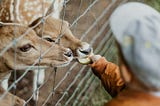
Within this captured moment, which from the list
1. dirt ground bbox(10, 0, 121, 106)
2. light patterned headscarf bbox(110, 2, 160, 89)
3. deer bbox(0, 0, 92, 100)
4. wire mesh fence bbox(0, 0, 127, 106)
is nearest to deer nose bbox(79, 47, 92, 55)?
deer bbox(0, 0, 92, 100)

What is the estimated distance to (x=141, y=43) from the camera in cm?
173

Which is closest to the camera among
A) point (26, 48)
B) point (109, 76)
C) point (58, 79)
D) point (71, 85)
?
point (109, 76)

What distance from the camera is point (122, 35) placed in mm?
1766

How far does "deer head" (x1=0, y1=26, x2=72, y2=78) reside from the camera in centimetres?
314

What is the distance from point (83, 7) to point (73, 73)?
1.26m

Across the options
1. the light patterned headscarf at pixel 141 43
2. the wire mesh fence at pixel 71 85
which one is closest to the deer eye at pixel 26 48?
the wire mesh fence at pixel 71 85

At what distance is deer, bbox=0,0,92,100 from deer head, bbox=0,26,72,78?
0.08 m

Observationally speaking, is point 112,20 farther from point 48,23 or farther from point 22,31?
point 48,23

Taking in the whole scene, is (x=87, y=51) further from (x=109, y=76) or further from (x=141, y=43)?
(x=141, y=43)

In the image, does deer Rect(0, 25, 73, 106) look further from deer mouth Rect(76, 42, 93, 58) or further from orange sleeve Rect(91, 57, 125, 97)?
orange sleeve Rect(91, 57, 125, 97)

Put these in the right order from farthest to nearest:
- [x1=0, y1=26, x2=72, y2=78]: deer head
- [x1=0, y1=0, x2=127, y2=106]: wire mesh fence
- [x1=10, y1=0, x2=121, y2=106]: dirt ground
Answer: [x1=10, y1=0, x2=121, y2=106]: dirt ground < [x1=0, y1=0, x2=127, y2=106]: wire mesh fence < [x1=0, y1=26, x2=72, y2=78]: deer head

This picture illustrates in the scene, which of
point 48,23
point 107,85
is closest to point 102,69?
point 107,85

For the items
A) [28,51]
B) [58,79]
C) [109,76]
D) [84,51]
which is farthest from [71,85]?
[109,76]

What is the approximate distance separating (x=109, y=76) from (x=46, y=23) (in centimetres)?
108
